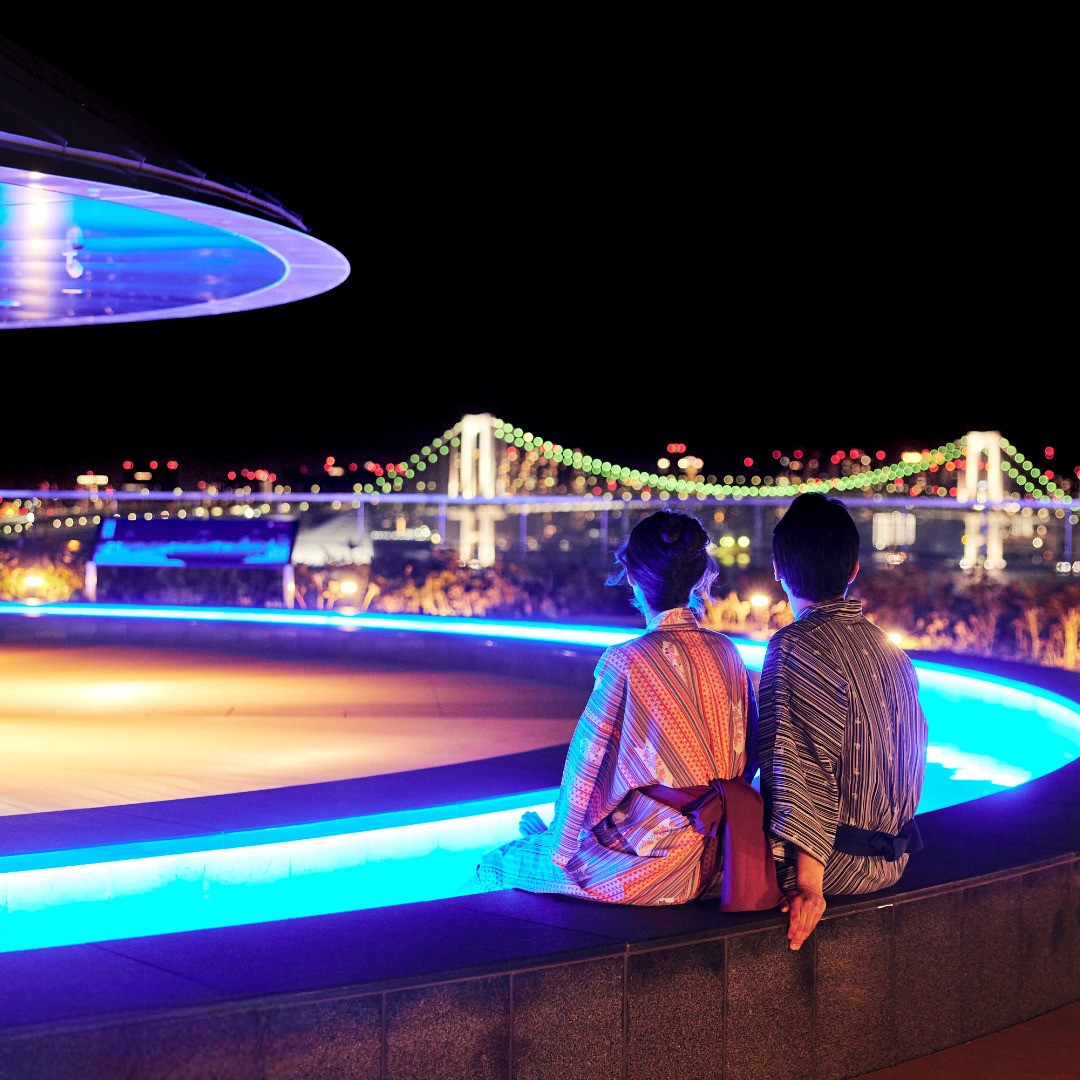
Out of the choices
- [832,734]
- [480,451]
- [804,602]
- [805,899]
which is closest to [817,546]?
[804,602]

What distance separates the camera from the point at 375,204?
85.4 ft

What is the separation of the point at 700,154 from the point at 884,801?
1971 centimetres

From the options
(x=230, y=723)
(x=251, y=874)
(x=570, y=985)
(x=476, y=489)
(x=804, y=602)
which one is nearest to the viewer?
(x=570, y=985)

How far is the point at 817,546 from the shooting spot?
9.96 feet

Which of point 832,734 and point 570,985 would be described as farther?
point 832,734

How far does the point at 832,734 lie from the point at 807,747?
0.19 ft

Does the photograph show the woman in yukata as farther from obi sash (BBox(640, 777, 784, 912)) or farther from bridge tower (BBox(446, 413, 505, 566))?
bridge tower (BBox(446, 413, 505, 566))

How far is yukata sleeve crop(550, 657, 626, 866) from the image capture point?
302cm

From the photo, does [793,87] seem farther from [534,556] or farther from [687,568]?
[687,568]

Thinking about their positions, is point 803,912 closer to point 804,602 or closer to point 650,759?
point 650,759

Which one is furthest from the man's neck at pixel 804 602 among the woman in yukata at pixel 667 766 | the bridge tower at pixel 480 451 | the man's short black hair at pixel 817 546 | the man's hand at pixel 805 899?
the bridge tower at pixel 480 451

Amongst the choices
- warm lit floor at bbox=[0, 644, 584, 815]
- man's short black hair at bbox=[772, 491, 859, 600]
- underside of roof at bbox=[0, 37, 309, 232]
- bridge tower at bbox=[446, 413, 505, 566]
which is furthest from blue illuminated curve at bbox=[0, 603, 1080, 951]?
bridge tower at bbox=[446, 413, 505, 566]

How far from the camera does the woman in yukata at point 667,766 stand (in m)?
2.98

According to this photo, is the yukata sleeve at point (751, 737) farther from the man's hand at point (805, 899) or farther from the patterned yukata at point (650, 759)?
the man's hand at point (805, 899)
